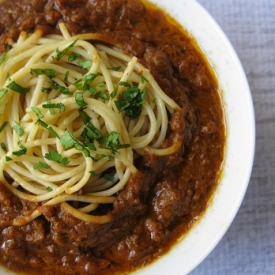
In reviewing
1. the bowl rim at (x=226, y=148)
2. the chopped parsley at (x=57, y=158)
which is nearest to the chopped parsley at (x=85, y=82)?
the chopped parsley at (x=57, y=158)

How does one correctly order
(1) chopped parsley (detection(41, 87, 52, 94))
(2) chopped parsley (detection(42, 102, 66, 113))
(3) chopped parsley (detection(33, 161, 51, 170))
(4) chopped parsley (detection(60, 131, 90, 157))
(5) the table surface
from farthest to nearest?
1. (5) the table surface
2. (1) chopped parsley (detection(41, 87, 52, 94))
3. (3) chopped parsley (detection(33, 161, 51, 170))
4. (2) chopped parsley (detection(42, 102, 66, 113))
5. (4) chopped parsley (detection(60, 131, 90, 157))

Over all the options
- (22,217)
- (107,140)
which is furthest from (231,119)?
(22,217)

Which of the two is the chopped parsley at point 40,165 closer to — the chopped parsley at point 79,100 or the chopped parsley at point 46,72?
the chopped parsley at point 79,100

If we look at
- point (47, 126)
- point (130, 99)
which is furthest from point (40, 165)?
point (130, 99)

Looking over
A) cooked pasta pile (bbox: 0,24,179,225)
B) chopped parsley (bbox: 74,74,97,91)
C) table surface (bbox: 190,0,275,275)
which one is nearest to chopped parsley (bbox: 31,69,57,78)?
cooked pasta pile (bbox: 0,24,179,225)

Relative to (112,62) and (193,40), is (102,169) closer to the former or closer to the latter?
(112,62)

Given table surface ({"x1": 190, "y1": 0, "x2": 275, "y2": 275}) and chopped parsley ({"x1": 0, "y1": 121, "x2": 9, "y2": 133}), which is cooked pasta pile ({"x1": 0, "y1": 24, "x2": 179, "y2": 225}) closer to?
chopped parsley ({"x1": 0, "y1": 121, "x2": 9, "y2": 133})
